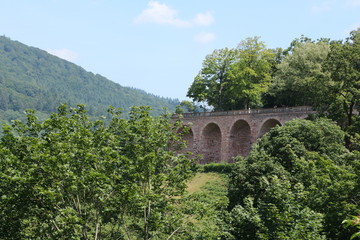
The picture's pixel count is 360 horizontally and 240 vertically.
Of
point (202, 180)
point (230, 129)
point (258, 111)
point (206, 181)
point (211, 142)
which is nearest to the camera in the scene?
point (206, 181)

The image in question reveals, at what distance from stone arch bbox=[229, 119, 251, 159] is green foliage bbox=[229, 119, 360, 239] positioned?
67.5 feet

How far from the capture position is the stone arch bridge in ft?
174

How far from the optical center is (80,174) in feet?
60.7

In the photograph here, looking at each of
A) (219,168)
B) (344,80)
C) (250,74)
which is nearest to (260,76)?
(250,74)

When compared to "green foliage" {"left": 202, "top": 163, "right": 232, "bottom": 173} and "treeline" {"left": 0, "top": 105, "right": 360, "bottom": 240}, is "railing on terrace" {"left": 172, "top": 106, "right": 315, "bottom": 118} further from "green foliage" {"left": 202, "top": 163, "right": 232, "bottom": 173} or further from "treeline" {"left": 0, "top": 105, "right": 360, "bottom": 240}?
"treeline" {"left": 0, "top": 105, "right": 360, "bottom": 240}

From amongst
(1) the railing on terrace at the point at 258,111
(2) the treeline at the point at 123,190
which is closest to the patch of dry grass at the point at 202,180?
(1) the railing on terrace at the point at 258,111

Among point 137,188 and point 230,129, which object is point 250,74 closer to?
point 230,129

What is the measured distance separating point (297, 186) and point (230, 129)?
34.4 m

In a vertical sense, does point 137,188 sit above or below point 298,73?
below

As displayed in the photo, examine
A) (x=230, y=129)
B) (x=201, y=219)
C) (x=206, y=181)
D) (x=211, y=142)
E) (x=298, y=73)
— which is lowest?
(x=206, y=181)

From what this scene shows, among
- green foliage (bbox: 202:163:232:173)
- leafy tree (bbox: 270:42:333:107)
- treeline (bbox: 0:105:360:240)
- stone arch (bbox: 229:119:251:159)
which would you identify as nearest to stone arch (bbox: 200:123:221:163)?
stone arch (bbox: 229:119:251:159)

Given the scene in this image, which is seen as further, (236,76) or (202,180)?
(236,76)

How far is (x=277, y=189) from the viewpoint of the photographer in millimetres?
22516

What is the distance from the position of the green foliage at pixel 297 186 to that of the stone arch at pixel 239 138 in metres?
20.6
